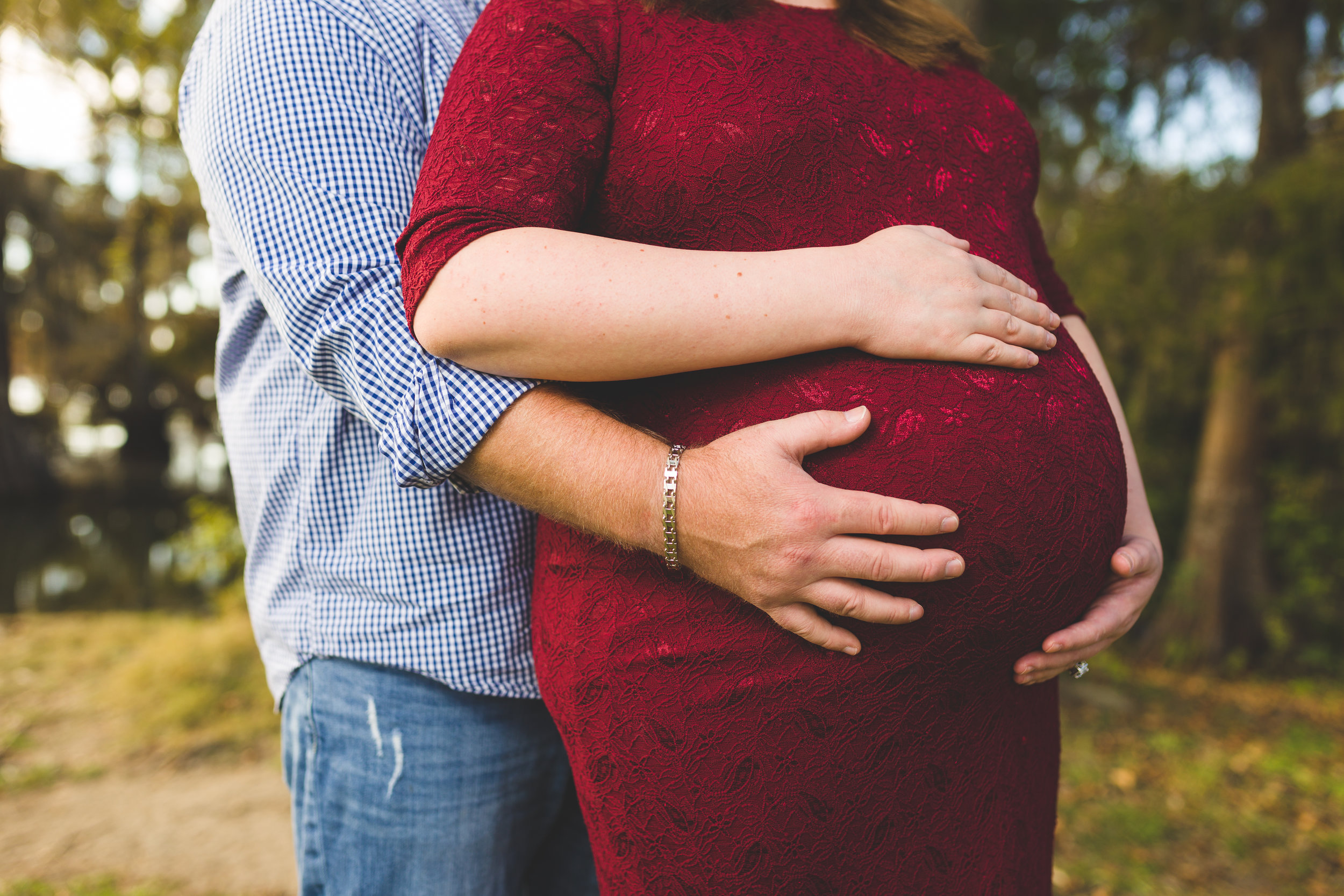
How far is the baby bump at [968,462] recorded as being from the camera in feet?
3.13

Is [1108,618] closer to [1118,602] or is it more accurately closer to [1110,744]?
[1118,602]

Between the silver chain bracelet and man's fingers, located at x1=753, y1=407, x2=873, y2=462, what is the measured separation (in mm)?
107

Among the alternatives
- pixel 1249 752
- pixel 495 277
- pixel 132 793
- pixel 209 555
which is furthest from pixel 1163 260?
pixel 209 555

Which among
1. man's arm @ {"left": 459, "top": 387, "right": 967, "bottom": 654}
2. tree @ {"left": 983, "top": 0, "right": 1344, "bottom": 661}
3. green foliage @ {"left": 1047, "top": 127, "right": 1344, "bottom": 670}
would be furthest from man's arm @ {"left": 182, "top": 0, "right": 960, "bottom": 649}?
green foliage @ {"left": 1047, "top": 127, "right": 1344, "bottom": 670}

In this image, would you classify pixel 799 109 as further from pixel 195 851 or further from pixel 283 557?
pixel 195 851

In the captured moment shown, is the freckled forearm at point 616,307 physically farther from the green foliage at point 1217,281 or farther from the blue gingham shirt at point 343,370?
the green foliage at point 1217,281

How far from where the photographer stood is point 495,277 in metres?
0.90

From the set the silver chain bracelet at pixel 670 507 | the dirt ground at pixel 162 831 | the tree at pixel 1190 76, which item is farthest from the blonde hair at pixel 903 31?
the tree at pixel 1190 76

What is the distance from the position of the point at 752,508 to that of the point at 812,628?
15cm

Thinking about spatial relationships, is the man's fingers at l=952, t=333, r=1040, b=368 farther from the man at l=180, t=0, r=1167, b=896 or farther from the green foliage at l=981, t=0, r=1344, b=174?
the green foliage at l=981, t=0, r=1344, b=174

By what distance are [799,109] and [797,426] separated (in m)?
0.39

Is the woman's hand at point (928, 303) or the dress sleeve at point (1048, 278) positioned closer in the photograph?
the woman's hand at point (928, 303)

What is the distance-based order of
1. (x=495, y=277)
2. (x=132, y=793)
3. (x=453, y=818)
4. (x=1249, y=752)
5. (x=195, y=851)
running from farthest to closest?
1. (x=1249, y=752)
2. (x=132, y=793)
3. (x=195, y=851)
4. (x=453, y=818)
5. (x=495, y=277)

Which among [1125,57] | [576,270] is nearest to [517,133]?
[576,270]
